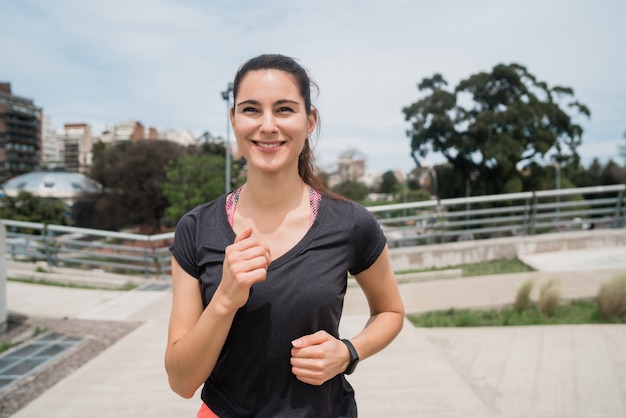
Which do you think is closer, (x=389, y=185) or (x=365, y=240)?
(x=365, y=240)

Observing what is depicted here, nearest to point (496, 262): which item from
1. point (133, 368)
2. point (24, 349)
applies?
point (133, 368)

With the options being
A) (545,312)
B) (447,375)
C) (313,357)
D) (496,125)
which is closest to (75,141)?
(496,125)

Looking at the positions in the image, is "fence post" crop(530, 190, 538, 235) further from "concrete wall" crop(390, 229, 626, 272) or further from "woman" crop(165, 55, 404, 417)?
"woman" crop(165, 55, 404, 417)

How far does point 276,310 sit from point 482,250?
8.58 meters

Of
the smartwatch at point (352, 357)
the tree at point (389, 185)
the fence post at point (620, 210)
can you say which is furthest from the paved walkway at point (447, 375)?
the tree at point (389, 185)

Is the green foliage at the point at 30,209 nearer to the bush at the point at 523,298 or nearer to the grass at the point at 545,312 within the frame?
the grass at the point at 545,312

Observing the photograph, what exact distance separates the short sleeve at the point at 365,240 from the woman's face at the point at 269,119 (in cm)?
28

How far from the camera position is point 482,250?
9.39 metres

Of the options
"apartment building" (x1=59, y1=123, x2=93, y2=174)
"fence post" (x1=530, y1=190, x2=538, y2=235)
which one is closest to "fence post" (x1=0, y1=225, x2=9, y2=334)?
"fence post" (x1=530, y1=190, x2=538, y2=235)

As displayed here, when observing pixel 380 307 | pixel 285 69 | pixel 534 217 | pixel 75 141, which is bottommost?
pixel 534 217

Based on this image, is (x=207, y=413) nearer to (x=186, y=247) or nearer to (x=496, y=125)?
(x=186, y=247)

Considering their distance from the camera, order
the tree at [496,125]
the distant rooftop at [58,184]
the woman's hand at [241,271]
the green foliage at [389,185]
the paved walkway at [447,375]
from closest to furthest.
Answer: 1. the woman's hand at [241,271]
2. the paved walkway at [447,375]
3. the tree at [496,125]
4. the distant rooftop at [58,184]
5. the green foliage at [389,185]

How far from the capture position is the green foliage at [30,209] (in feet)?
106

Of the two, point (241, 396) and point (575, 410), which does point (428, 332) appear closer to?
point (575, 410)
